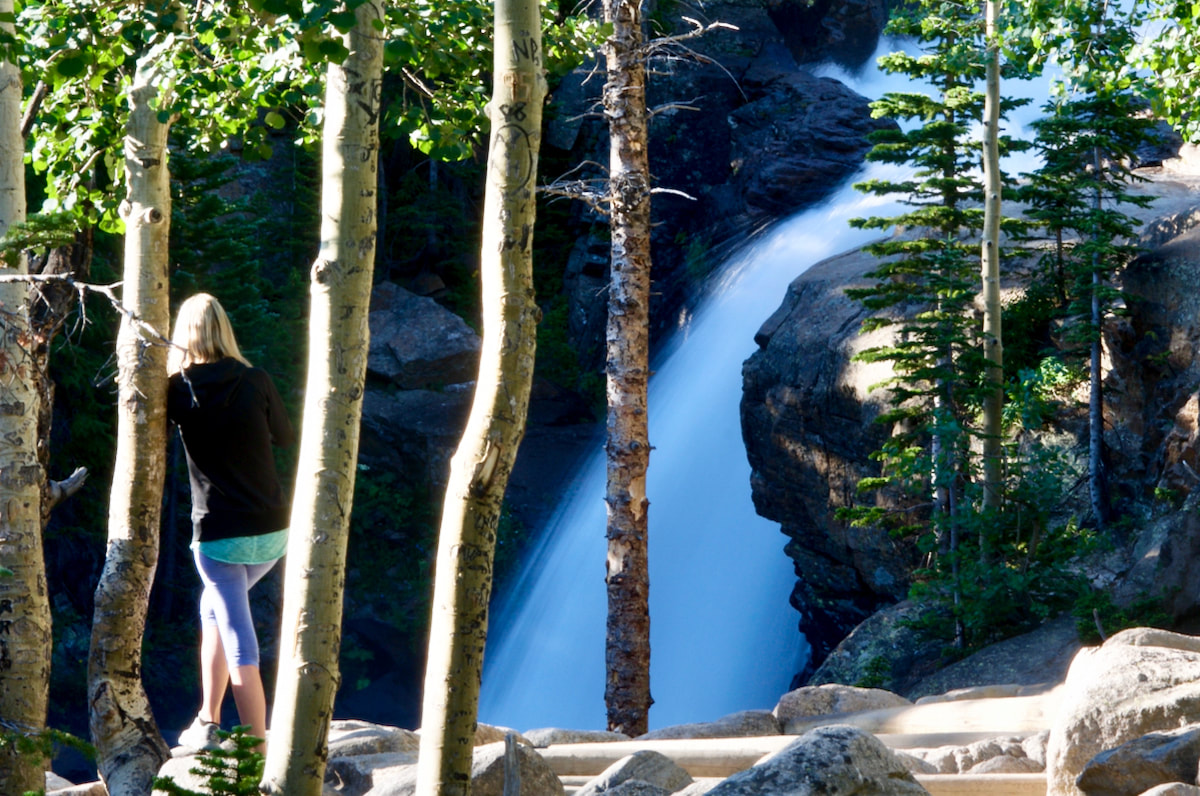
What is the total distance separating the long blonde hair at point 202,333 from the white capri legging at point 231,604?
821 mm

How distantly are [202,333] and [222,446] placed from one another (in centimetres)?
49

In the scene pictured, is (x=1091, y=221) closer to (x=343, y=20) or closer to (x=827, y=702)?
(x=827, y=702)

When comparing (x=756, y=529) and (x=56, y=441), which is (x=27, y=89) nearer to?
(x=56, y=441)

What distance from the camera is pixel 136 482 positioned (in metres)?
4.50

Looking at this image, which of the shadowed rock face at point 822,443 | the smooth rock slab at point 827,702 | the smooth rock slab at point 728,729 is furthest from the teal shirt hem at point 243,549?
the shadowed rock face at point 822,443

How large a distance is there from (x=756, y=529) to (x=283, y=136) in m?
13.7

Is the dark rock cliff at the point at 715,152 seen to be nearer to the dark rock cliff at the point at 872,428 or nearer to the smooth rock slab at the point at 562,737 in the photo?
the dark rock cliff at the point at 872,428

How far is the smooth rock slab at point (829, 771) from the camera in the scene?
3.26m

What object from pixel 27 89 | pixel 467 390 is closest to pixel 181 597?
pixel 467 390

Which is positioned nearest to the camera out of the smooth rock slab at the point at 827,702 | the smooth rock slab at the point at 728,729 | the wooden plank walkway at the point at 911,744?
the wooden plank walkway at the point at 911,744

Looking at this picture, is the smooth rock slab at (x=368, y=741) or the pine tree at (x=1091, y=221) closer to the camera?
the smooth rock slab at (x=368, y=741)

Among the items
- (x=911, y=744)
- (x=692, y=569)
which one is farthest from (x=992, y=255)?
(x=911, y=744)

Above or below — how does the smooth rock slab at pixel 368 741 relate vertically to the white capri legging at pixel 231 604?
below

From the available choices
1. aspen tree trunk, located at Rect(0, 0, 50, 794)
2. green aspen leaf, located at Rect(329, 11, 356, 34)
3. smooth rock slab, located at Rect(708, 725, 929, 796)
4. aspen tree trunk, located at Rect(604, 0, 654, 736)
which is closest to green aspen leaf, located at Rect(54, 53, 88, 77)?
aspen tree trunk, located at Rect(0, 0, 50, 794)
